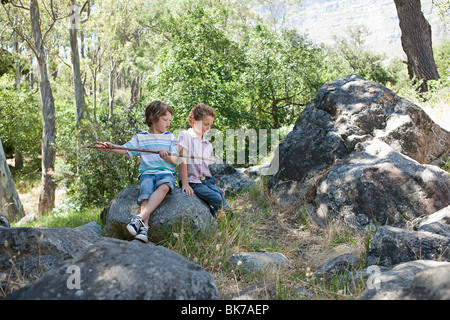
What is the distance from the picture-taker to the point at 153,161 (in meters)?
4.30

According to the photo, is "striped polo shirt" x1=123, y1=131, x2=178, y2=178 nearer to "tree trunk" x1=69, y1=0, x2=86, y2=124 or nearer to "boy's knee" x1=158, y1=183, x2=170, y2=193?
"boy's knee" x1=158, y1=183, x2=170, y2=193

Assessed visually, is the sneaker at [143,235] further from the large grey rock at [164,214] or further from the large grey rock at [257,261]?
the large grey rock at [257,261]

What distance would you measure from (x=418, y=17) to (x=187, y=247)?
10588 millimetres

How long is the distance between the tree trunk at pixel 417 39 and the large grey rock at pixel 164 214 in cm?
918

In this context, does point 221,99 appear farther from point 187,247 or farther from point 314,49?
point 187,247

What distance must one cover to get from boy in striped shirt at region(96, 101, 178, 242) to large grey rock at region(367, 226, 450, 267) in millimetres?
2098

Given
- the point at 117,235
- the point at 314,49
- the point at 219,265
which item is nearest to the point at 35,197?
the point at 314,49

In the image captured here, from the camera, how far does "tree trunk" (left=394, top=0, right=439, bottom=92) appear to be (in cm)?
1101

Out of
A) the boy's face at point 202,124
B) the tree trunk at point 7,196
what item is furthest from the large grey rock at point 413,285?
the tree trunk at point 7,196

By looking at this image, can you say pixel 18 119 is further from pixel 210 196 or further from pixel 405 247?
pixel 405 247

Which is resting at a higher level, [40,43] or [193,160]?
[40,43]

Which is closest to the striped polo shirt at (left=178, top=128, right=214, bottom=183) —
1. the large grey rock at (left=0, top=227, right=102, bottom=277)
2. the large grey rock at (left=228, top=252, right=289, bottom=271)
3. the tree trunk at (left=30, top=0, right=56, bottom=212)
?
the large grey rock at (left=228, top=252, right=289, bottom=271)
